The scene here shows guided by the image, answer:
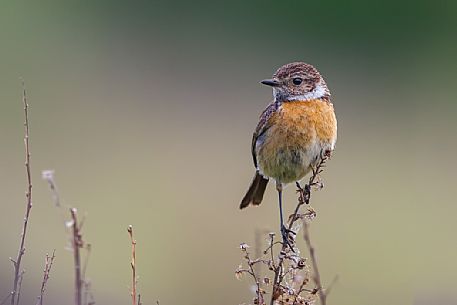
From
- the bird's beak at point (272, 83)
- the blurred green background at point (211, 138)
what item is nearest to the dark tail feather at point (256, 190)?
the bird's beak at point (272, 83)

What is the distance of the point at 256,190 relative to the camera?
6.85m

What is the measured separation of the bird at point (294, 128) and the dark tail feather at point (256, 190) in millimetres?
304

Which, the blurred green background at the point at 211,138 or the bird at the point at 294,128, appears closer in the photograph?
the bird at the point at 294,128

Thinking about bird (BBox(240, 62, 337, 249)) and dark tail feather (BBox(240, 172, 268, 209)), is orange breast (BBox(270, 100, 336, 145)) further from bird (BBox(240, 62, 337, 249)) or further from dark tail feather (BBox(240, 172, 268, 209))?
dark tail feather (BBox(240, 172, 268, 209))

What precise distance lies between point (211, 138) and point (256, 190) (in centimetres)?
864

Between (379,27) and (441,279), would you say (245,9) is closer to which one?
(379,27)

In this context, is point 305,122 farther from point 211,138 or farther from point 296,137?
point 211,138

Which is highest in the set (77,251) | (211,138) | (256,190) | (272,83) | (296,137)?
(211,138)

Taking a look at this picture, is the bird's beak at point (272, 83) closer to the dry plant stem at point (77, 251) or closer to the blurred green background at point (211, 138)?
the dry plant stem at point (77, 251)

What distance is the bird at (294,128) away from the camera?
6.02m

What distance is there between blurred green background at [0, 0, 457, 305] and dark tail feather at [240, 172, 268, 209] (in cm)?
284

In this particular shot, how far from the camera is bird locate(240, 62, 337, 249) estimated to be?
6.02 metres

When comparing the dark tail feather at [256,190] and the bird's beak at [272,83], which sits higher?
the bird's beak at [272,83]

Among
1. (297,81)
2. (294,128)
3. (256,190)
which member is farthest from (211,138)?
(294,128)
